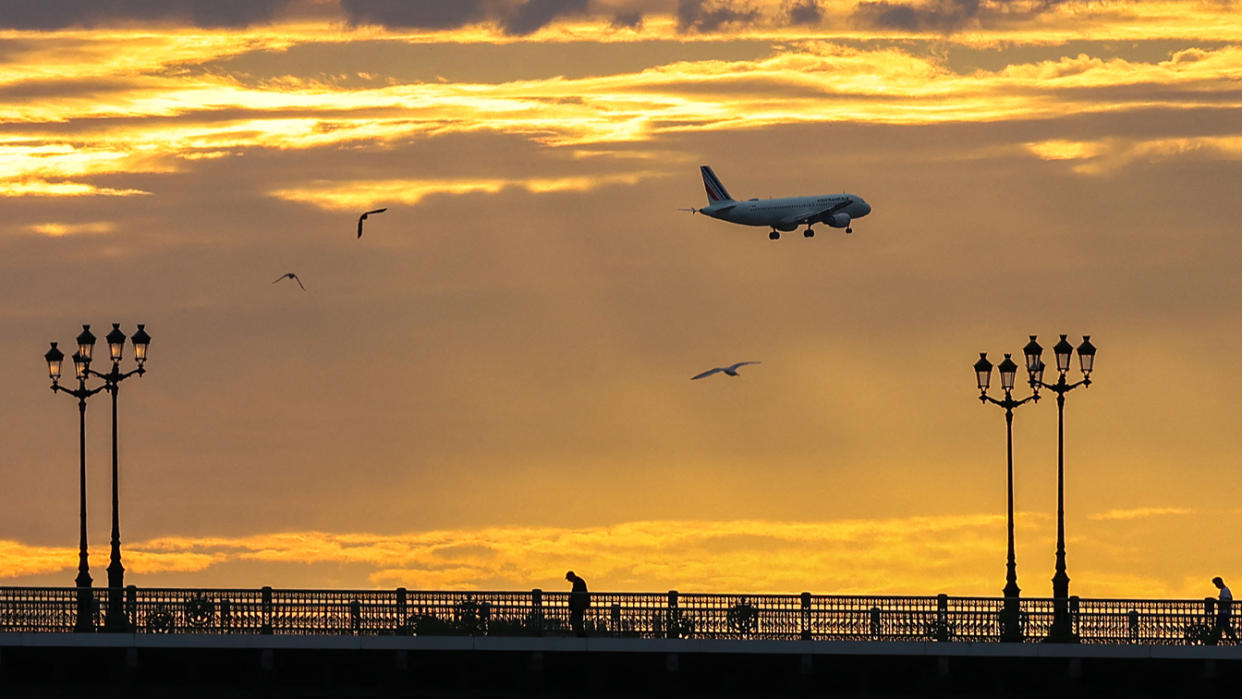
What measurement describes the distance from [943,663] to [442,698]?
11374 mm

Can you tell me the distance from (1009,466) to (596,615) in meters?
10.4

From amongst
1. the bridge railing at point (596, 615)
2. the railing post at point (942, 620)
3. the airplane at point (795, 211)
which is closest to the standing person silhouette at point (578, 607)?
the bridge railing at point (596, 615)

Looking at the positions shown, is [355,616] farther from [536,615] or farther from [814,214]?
[814,214]

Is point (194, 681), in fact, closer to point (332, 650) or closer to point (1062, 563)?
point (332, 650)

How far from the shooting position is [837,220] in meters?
164

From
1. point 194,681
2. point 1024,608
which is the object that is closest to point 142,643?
point 194,681

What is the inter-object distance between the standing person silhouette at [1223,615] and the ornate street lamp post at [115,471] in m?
23.7

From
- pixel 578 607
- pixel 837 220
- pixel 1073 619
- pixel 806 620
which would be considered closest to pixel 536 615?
pixel 578 607

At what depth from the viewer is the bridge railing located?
66250mm

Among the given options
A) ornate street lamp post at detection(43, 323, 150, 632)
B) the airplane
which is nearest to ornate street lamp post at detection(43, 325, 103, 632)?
ornate street lamp post at detection(43, 323, 150, 632)

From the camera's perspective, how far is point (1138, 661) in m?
66.9

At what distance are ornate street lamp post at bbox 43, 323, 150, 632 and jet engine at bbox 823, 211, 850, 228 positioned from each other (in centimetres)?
9338

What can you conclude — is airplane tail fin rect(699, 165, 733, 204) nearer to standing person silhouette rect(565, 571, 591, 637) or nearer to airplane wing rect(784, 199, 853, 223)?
airplane wing rect(784, 199, 853, 223)

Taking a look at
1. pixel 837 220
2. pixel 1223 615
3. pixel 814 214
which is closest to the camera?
pixel 1223 615
